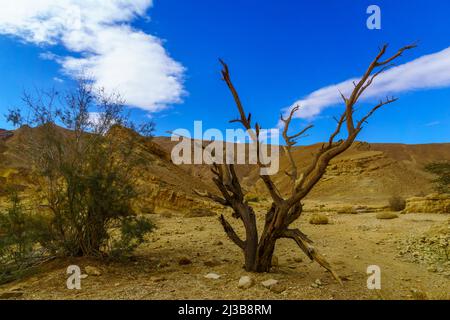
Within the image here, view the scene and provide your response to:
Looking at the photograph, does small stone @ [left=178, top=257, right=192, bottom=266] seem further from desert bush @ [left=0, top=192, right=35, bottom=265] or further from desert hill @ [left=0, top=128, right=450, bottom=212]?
desert hill @ [left=0, top=128, right=450, bottom=212]

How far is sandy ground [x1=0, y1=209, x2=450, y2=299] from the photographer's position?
4973 mm

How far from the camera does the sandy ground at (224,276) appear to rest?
4.97 meters

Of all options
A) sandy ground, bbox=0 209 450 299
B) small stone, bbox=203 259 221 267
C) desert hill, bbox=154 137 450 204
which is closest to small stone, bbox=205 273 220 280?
sandy ground, bbox=0 209 450 299

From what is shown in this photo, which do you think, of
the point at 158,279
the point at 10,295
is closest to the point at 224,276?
the point at 158,279

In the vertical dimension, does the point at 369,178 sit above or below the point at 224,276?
above

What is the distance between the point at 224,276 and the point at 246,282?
0.75 meters

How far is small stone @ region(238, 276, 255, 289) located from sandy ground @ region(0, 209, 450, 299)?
0.07 metres

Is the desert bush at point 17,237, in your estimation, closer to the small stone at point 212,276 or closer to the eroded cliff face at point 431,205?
the small stone at point 212,276

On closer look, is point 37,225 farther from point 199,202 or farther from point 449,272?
point 199,202

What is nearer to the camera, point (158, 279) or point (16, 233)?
point (158, 279)

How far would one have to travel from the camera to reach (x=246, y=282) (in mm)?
5098

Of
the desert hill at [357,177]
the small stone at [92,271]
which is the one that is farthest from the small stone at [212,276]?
the desert hill at [357,177]

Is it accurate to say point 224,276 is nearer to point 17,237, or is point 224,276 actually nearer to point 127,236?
point 127,236
